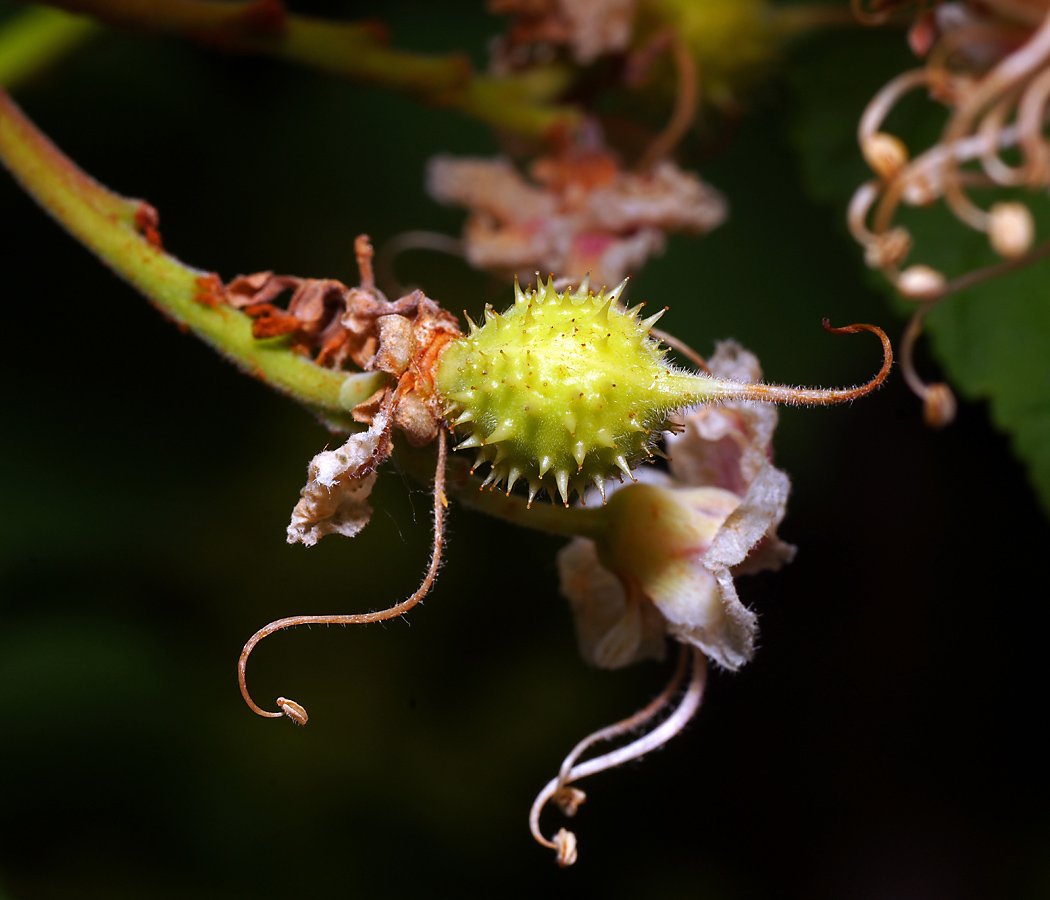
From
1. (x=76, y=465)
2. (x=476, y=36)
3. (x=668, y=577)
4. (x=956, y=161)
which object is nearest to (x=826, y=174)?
(x=956, y=161)

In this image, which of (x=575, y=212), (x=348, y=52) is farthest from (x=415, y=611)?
(x=348, y=52)

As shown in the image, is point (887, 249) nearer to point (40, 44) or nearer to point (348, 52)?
point (348, 52)

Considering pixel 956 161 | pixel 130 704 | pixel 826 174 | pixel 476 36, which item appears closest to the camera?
pixel 956 161

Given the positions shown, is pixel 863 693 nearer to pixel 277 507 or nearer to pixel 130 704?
pixel 277 507

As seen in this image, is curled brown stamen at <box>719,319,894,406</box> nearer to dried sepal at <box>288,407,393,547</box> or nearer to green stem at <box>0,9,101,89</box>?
dried sepal at <box>288,407,393,547</box>

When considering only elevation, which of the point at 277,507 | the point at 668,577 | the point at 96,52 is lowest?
the point at 277,507

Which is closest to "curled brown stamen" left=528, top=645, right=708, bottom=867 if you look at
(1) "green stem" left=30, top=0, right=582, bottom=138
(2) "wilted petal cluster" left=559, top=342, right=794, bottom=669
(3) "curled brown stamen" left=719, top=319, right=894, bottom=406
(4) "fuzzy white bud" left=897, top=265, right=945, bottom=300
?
(2) "wilted petal cluster" left=559, top=342, right=794, bottom=669
